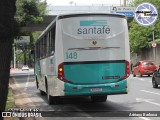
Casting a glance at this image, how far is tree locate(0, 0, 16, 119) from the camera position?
5535 millimetres

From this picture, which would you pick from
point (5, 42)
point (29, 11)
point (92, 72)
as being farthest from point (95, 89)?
point (29, 11)

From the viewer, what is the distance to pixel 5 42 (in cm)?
560

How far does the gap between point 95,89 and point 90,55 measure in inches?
43.3

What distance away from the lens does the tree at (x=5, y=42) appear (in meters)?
5.54

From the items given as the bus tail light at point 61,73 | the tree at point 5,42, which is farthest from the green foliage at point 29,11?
the tree at point 5,42

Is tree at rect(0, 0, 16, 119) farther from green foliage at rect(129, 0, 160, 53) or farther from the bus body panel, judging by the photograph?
green foliage at rect(129, 0, 160, 53)

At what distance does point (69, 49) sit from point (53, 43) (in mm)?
1057

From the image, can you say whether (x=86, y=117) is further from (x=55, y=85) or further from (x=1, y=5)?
(x=1, y=5)

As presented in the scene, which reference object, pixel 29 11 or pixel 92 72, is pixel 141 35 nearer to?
pixel 29 11

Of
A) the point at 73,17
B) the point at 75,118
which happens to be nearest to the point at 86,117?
the point at 75,118

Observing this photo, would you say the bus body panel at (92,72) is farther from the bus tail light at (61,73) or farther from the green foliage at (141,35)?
the green foliage at (141,35)

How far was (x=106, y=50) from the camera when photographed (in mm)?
12945

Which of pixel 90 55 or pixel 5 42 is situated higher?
pixel 5 42

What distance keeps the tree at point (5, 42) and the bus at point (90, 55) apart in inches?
278
